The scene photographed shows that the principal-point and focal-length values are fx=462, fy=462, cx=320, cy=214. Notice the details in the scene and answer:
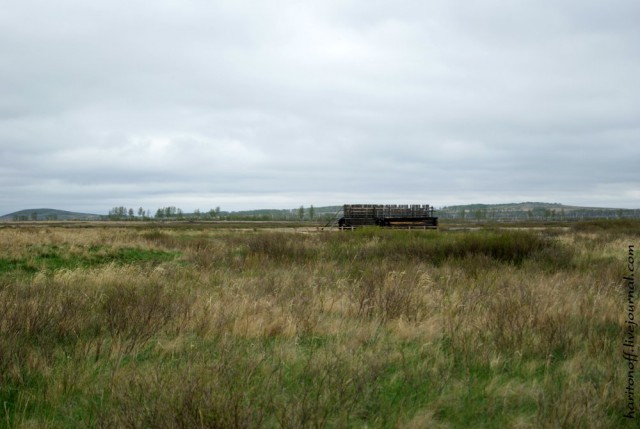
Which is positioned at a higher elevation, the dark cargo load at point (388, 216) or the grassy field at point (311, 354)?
the dark cargo load at point (388, 216)

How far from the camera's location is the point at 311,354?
4.66 m

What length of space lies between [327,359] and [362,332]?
1.31m

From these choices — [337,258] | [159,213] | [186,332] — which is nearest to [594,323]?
[186,332]

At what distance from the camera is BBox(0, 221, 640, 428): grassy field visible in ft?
11.5

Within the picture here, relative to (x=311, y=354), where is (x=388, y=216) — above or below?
above

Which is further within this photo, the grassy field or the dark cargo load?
the dark cargo load

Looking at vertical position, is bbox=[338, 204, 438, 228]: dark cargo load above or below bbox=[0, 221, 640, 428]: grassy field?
above

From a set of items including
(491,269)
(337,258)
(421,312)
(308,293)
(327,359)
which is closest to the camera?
(327,359)

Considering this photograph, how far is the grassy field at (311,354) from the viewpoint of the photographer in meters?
3.50

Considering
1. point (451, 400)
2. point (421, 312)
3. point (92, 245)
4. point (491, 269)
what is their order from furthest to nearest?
point (92, 245) → point (491, 269) → point (421, 312) → point (451, 400)

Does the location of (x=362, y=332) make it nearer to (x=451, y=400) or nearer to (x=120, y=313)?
(x=451, y=400)

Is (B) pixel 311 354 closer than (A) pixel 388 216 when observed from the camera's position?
Yes

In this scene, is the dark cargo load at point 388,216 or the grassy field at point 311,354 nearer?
the grassy field at point 311,354

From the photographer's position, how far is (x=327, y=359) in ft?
14.9
